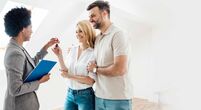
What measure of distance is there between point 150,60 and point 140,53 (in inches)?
10.5

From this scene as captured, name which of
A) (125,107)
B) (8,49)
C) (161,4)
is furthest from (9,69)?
(161,4)

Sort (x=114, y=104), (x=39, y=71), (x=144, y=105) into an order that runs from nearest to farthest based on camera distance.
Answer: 1. (x=39, y=71)
2. (x=114, y=104)
3. (x=144, y=105)

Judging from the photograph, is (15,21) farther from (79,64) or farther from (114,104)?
(114,104)

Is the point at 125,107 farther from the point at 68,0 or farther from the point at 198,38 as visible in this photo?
the point at 68,0

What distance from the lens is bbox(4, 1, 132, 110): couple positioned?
1.87 m

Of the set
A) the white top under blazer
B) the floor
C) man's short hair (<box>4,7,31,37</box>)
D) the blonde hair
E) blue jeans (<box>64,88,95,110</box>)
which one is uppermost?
man's short hair (<box>4,7,31,37</box>)

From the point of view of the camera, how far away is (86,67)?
2.20 metres

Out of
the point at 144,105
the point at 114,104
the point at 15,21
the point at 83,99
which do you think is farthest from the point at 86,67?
the point at 144,105

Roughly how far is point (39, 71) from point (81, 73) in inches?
16.5

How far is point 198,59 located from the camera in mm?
2357

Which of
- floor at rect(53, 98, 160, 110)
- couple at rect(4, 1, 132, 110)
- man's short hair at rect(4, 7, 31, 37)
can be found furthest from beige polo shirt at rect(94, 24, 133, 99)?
floor at rect(53, 98, 160, 110)

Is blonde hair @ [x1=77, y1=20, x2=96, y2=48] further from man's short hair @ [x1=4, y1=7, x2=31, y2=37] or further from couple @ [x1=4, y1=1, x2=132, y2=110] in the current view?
man's short hair @ [x1=4, y1=7, x2=31, y2=37]

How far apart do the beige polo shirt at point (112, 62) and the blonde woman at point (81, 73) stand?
122 millimetres

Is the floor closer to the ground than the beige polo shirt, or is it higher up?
closer to the ground
